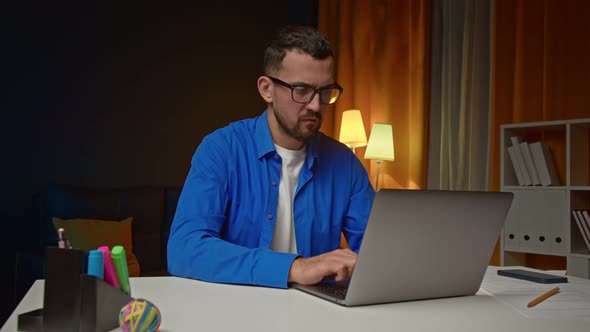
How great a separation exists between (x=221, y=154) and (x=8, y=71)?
236 centimetres

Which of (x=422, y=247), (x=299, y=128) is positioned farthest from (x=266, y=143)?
(x=422, y=247)

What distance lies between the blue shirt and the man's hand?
16cm

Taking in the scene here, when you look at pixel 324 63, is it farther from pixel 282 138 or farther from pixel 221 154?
pixel 221 154

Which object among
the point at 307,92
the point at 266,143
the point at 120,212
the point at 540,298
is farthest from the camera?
the point at 120,212

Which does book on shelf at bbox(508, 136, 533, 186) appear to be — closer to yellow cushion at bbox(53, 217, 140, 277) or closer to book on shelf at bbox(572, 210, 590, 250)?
book on shelf at bbox(572, 210, 590, 250)

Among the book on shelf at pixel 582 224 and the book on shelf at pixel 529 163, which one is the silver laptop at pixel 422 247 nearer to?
the book on shelf at pixel 582 224

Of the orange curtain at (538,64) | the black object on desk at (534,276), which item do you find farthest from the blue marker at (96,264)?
the orange curtain at (538,64)

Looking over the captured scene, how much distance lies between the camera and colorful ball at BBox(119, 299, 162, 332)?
81 cm

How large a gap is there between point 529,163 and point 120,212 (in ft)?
7.99

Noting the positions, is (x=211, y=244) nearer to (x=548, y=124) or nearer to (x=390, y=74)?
(x=548, y=124)

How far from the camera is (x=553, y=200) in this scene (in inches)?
123

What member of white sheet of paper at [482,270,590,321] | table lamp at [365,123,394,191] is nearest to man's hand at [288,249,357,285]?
white sheet of paper at [482,270,590,321]

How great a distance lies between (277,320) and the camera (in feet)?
3.02

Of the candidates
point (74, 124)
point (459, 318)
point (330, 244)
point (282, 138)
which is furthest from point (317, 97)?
point (74, 124)
